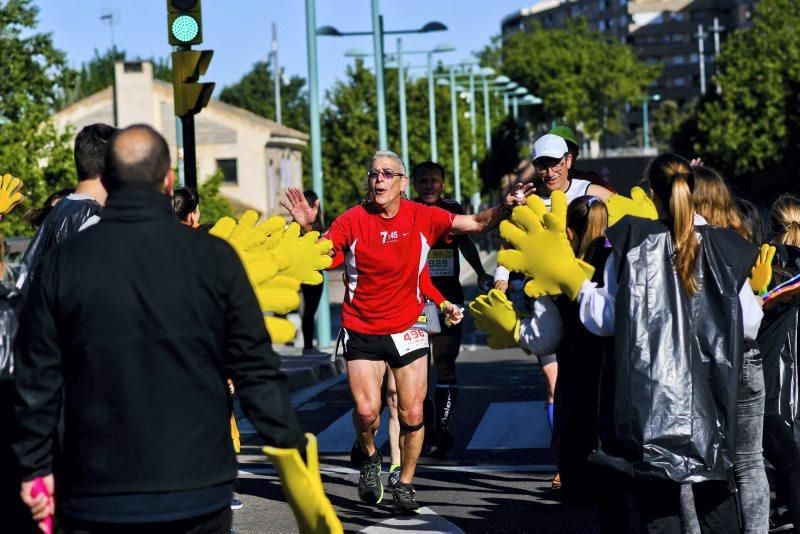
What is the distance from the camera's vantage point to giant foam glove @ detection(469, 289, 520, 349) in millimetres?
6441

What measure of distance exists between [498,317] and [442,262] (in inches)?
150

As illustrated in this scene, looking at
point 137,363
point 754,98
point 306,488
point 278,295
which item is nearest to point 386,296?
point 278,295

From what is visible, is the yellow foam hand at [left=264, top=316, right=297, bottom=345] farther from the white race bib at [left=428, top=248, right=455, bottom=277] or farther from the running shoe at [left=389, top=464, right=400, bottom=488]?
the white race bib at [left=428, top=248, right=455, bottom=277]

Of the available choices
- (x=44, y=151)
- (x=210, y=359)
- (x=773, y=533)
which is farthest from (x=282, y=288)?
(x=44, y=151)

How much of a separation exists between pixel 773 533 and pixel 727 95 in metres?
63.1

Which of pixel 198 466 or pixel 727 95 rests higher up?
pixel 727 95

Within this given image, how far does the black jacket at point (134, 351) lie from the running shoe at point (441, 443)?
6.04m

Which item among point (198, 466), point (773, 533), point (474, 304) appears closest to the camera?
point (198, 466)

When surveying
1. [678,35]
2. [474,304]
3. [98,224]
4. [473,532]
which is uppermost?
[678,35]

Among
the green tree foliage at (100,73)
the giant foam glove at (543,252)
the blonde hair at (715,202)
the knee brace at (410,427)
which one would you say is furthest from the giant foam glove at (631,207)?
the green tree foliage at (100,73)

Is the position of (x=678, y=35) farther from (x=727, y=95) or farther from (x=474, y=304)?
(x=474, y=304)

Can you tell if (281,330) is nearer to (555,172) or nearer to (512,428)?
(555,172)

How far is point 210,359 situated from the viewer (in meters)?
4.37

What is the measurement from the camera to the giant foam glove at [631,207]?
640 centimetres
